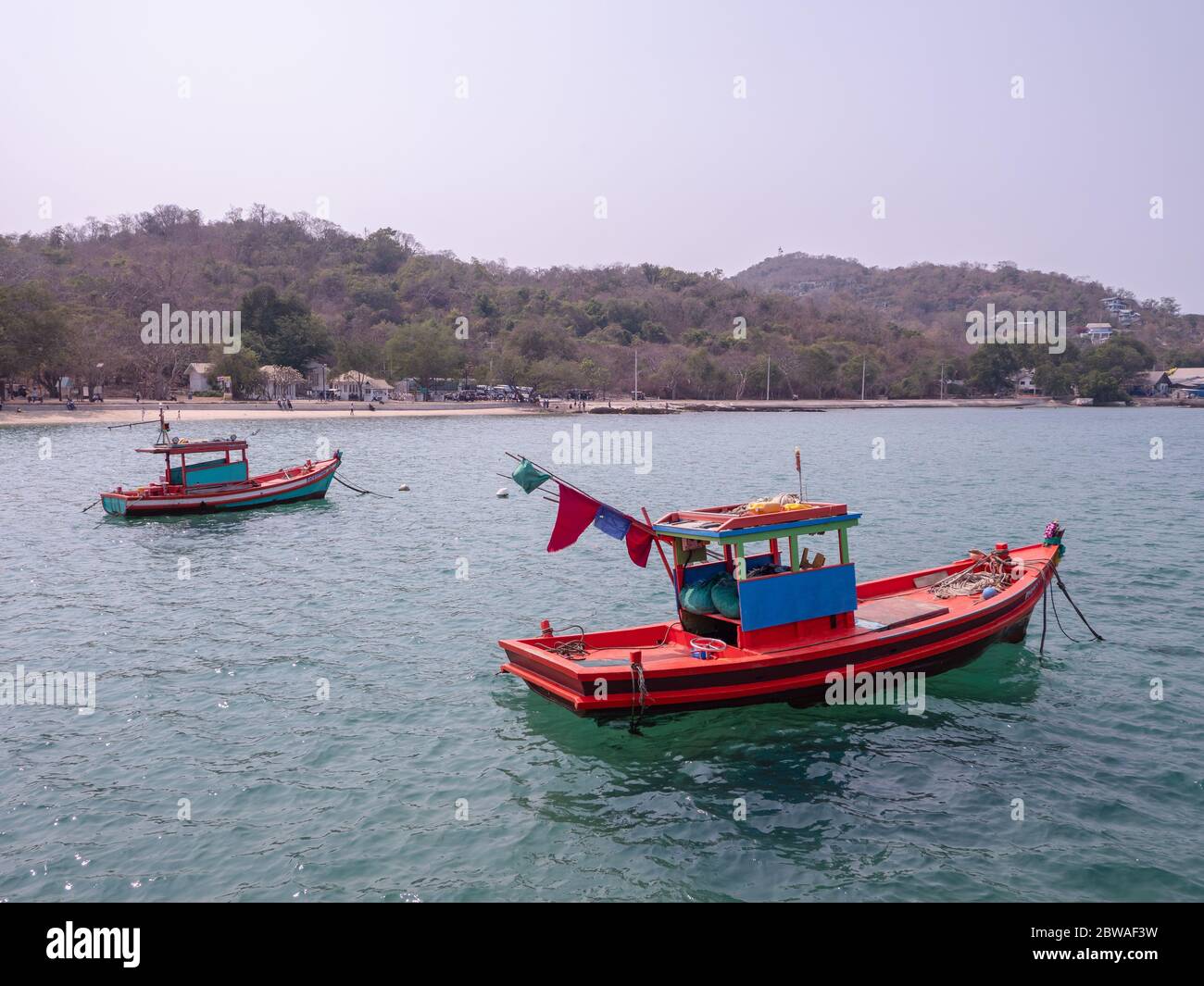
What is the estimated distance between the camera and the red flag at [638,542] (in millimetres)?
14047

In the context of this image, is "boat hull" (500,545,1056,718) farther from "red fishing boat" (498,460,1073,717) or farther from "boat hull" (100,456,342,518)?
"boat hull" (100,456,342,518)

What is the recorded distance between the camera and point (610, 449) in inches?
2731

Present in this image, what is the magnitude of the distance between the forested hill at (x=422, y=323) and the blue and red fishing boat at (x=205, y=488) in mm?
47916

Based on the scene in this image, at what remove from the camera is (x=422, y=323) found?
118625 mm

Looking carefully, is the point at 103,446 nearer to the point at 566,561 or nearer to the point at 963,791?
the point at 566,561

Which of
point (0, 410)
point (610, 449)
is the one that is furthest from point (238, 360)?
point (610, 449)

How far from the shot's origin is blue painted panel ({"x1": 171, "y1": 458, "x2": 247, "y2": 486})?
33.4 meters

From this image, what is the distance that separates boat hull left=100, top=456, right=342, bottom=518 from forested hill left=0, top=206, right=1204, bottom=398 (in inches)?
1886
